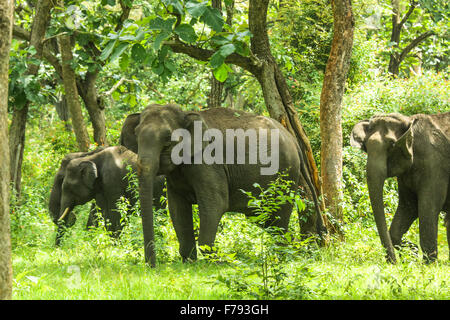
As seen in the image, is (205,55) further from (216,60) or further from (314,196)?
(314,196)

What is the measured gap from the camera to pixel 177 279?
20.0ft

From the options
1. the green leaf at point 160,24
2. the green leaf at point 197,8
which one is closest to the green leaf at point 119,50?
the green leaf at point 160,24

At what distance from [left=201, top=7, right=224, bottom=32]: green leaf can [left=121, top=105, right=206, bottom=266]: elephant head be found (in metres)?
1.53

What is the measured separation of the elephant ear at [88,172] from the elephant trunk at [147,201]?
458 cm

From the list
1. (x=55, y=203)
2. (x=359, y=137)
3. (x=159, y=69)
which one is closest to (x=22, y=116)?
(x=55, y=203)

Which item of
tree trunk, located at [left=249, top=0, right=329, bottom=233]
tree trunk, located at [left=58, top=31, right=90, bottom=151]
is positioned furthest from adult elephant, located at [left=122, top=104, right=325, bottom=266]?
tree trunk, located at [left=58, top=31, right=90, bottom=151]

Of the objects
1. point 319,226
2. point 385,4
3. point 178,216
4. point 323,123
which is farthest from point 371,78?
point 178,216

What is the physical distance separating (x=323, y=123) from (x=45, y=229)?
17.7 feet

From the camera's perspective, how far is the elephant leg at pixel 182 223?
8.62m

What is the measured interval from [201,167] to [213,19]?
7.07ft

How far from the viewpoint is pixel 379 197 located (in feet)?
26.9

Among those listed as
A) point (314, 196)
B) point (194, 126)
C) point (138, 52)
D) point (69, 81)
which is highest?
point (69, 81)

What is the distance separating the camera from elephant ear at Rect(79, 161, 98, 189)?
11.9 m

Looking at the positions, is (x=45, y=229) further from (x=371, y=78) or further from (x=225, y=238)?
(x=371, y=78)
